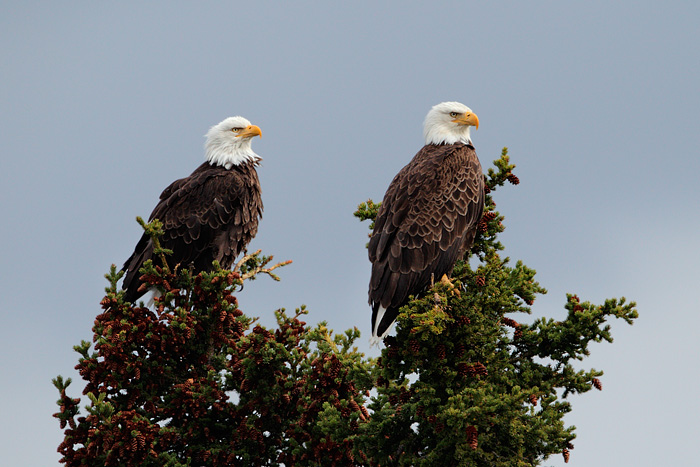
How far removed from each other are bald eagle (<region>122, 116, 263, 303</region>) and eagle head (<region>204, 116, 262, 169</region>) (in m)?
0.03

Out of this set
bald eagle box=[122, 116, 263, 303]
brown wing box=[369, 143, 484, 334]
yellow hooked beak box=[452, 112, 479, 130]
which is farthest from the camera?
bald eagle box=[122, 116, 263, 303]

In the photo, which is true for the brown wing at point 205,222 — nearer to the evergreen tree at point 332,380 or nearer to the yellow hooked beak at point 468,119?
the evergreen tree at point 332,380

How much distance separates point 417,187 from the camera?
9477 mm

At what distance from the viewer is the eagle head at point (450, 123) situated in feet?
34.4

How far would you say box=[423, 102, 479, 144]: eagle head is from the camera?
1048 cm

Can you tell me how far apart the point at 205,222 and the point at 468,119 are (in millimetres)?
3739

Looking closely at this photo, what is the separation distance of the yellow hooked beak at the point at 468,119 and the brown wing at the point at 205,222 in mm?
3072

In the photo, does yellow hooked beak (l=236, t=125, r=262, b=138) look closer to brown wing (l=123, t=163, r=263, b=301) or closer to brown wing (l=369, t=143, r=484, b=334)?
brown wing (l=123, t=163, r=263, b=301)

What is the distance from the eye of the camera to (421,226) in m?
9.16

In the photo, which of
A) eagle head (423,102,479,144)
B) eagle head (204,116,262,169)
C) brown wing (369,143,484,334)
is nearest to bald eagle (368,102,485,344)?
brown wing (369,143,484,334)

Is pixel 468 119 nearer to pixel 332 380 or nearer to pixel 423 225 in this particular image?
pixel 423 225

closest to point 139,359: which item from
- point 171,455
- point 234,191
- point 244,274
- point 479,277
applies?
point 171,455

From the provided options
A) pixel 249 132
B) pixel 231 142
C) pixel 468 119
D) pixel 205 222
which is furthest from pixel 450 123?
pixel 205 222

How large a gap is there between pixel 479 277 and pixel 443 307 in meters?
0.67
